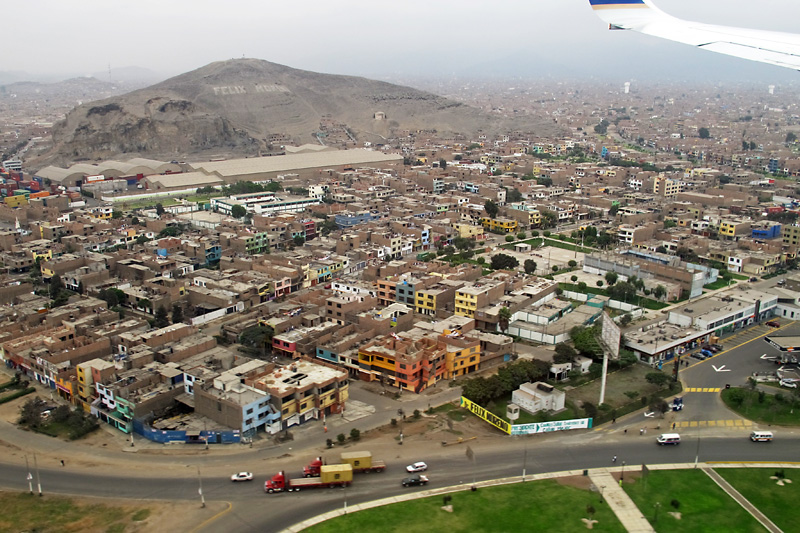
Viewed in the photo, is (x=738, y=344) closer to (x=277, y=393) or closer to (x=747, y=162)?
(x=277, y=393)

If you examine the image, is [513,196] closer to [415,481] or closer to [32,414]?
[415,481]

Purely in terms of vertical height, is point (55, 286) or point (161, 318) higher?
point (55, 286)

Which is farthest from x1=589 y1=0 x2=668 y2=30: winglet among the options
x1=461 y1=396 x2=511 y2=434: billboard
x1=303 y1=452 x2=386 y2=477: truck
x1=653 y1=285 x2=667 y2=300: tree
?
x1=653 y1=285 x2=667 y2=300: tree

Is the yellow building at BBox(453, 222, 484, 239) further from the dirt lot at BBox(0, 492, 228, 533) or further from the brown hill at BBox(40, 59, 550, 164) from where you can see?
the brown hill at BBox(40, 59, 550, 164)

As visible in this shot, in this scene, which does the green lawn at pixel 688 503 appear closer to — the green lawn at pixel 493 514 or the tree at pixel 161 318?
the green lawn at pixel 493 514

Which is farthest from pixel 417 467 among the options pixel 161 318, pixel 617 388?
pixel 161 318

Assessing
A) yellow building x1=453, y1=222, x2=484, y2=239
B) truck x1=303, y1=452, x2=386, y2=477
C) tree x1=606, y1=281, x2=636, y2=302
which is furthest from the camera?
yellow building x1=453, y1=222, x2=484, y2=239
